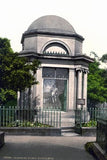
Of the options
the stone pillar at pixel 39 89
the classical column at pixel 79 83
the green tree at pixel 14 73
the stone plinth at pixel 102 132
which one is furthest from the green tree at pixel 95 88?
the stone plinth at pixel 102 132

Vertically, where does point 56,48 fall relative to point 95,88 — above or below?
above

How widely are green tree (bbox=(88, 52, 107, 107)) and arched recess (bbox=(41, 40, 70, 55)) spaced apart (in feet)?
38.7

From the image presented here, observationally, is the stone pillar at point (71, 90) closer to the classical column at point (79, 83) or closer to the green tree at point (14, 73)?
the classical column at point (79, 83)

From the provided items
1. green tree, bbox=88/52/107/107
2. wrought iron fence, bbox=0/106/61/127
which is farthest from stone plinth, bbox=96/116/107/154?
green tree, bbox=88/52/107/107

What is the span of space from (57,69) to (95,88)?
1236cm

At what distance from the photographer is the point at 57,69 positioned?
2317cm

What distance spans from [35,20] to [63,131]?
47.1 ft

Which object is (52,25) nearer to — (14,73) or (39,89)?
(39,89)

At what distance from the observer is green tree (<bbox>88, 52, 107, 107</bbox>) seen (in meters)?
33.8

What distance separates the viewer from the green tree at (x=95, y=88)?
33844 mm

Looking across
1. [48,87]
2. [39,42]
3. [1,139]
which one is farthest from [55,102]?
[1,139]

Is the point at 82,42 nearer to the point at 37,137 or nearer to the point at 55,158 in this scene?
the point at 37,137

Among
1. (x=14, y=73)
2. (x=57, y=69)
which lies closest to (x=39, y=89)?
(x=57, y=69)

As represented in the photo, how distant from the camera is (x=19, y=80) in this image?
17109 millimetres
